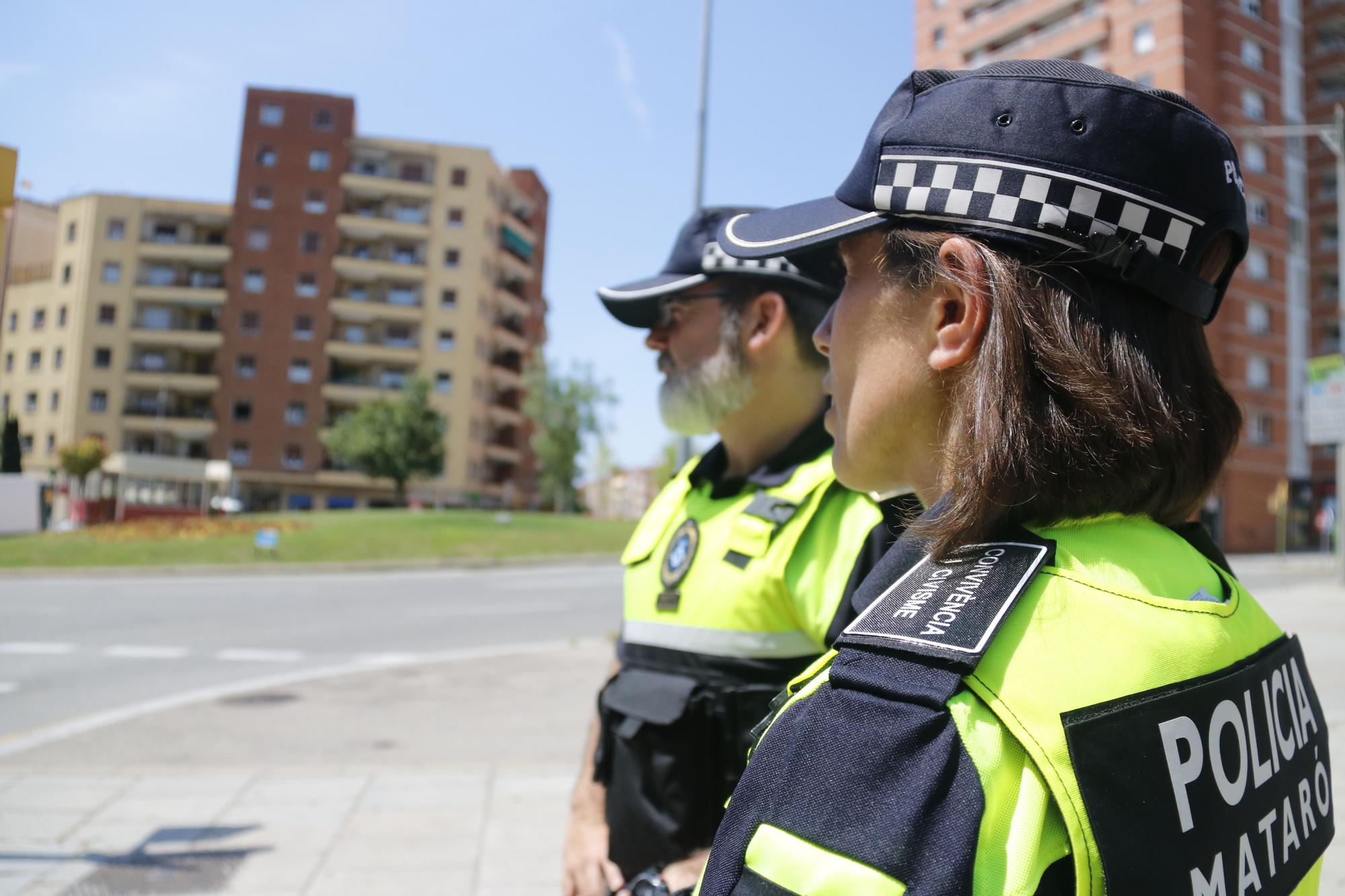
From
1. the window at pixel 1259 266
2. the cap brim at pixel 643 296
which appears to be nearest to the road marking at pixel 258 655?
the cap brim at pixel 643 296

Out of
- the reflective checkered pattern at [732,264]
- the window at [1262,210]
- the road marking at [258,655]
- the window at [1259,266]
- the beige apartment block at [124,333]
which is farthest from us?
the window at [1259,266]

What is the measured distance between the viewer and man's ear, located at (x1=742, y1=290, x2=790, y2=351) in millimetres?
2168

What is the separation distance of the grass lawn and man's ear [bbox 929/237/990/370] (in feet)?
10.4

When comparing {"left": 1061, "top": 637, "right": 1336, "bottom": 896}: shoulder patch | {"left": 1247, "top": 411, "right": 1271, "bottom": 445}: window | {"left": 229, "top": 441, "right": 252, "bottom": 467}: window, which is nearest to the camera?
{"left": 1061, "top": 637, "right": 1336, "bottom": 896}: shoulder patch

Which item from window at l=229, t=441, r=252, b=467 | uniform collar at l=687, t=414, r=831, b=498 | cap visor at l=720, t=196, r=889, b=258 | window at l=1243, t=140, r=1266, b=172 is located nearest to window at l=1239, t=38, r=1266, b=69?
window at l=1243, t=140, r=1266, b=172

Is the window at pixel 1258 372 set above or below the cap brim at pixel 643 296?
above

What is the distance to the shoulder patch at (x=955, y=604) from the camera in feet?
2.53

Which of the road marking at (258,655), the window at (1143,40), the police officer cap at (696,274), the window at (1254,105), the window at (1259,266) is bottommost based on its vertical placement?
the road marking at (258,655)

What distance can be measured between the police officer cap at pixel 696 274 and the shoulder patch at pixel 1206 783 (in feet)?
4.33

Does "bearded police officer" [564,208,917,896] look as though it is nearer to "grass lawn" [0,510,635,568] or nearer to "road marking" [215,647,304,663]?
"grass lawn" [0,510,635,568]

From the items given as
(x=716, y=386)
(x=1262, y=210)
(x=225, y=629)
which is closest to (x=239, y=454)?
(x=225, y=629)

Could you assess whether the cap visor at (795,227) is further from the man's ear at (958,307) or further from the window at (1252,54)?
the window at (1252,54)

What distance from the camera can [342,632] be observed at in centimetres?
1148

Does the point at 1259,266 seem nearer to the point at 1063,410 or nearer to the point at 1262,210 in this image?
the point at 1262,210
